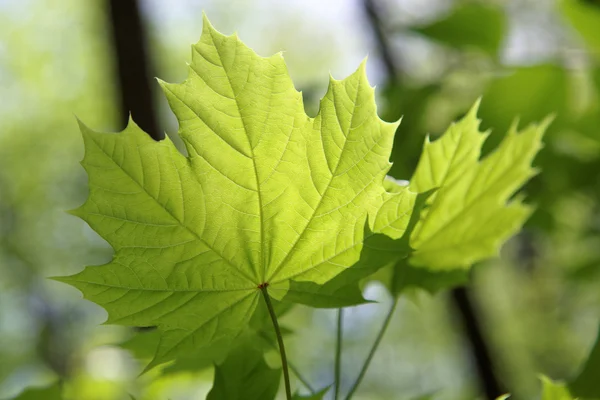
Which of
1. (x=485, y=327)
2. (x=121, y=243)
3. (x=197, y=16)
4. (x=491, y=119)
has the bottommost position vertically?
(x=121, y=243)

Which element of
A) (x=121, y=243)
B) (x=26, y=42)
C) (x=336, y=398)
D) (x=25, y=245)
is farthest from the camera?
(x=25, y=245)

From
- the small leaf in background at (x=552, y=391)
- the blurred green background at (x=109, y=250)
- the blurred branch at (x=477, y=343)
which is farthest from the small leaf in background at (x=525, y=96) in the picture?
the blurred green background at (x=109, y=250)

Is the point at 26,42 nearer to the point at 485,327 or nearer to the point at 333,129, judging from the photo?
the point at 485,327

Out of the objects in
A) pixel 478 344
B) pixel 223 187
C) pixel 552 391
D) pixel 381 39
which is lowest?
pixel 552 391

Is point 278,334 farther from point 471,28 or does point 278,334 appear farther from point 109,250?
point 109,250

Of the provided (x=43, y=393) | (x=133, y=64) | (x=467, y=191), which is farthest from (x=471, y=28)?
(x=133, y=64)

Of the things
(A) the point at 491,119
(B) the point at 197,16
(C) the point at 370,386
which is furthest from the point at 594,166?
(C) the point at 370,386

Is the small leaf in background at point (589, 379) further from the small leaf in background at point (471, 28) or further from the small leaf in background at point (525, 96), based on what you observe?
the small leaf in background at point (471, 28)
